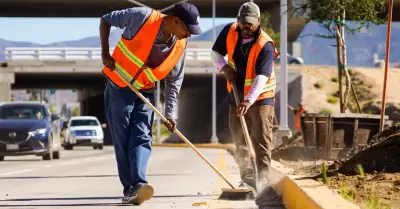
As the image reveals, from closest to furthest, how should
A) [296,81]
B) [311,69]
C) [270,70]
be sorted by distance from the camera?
[270,70] → [296,81] → [311,69]

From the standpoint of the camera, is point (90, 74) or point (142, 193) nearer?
point (142, 193)

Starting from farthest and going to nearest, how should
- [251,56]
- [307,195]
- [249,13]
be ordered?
[251,56] → [249,13] → [307,195]

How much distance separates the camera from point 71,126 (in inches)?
1895

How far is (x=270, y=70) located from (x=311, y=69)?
53.0 metres

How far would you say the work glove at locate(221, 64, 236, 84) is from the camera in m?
10.5

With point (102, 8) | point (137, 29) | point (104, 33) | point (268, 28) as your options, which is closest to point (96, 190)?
point (104, 33)

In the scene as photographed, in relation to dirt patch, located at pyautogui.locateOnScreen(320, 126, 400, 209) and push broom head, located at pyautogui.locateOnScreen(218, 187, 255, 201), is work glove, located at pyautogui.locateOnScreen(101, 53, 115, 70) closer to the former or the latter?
push broom head, located at pyautogui.locateOnScreen(218, 187, 255, 201)

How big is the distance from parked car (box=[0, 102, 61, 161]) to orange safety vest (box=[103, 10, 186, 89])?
15.4m

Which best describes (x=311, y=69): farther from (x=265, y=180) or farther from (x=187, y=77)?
(x=265, y=180)

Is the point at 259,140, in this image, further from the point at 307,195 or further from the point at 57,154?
the point at 57,154

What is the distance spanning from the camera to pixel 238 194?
9453 mm

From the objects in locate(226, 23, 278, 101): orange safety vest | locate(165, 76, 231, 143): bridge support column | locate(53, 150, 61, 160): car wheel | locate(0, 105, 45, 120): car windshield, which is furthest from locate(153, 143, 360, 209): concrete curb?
locate(165, 76, 231, 143): bridge support column

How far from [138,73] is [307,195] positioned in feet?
7.55

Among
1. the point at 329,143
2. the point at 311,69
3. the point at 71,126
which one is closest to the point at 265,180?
the point at 329,143
